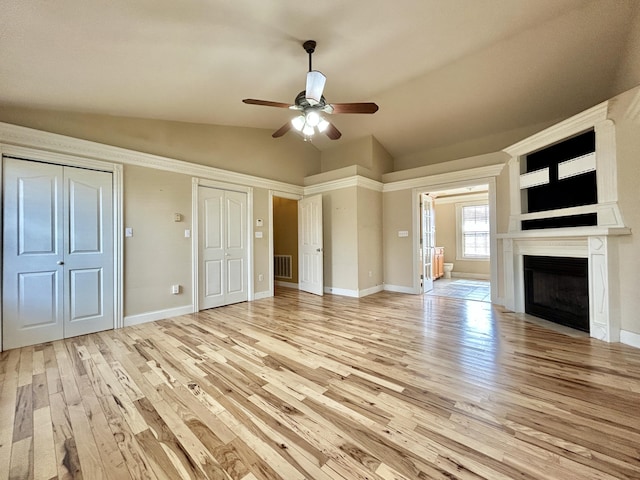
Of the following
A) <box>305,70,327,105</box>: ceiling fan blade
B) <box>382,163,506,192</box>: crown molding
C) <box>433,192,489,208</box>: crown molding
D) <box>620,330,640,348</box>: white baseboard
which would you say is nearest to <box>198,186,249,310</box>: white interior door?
<box>305,70,327,105</box>: ceiling fan blade

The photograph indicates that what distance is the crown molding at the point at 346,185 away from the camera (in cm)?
524

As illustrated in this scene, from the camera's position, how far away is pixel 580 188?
3312mm

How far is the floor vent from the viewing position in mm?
6688

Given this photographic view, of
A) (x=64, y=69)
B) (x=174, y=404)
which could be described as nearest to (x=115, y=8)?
(x=64, y=69)

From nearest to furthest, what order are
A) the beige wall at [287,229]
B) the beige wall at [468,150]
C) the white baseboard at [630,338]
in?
the white baseboard at [630,338] → the beige wall at [468,150] → the beige wall at [287,229]

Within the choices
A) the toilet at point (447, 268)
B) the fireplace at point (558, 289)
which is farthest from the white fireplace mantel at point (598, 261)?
the toilet at point (447, 268)

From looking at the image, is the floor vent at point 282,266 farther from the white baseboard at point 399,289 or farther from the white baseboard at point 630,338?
the white baseboard at point 630,338

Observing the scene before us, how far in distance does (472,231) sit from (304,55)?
692 centimetres

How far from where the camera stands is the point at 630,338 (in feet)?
9.05

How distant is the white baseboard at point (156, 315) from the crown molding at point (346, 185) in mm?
3462

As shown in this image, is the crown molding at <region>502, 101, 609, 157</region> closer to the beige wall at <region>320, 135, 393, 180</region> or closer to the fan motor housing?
the beige wall at <region>320, 135, 393, 180</region>

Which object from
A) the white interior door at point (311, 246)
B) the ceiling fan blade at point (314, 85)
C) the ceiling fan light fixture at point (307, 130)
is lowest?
the white interior door at point (311, 246)

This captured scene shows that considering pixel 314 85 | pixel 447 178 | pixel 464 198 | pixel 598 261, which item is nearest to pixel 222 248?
pixel 314 85

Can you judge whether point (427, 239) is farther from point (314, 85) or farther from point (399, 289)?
point (314, 85)
